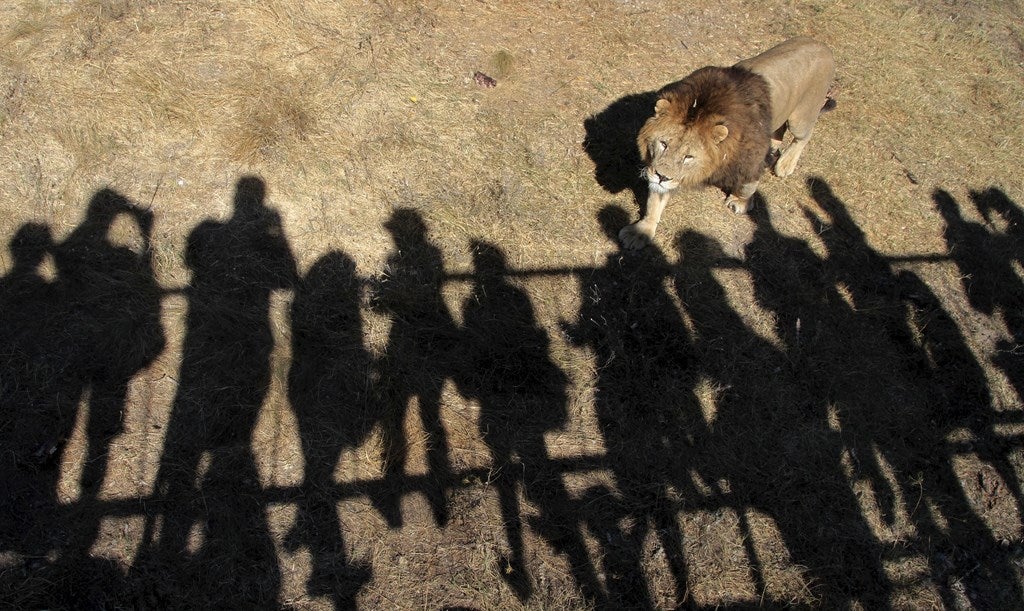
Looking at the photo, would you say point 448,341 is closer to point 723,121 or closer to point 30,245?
point 723,121

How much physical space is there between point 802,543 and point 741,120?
9.95ft

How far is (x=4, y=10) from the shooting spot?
4.94 metres

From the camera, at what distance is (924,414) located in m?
4.27

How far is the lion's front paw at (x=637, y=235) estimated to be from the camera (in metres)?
4.79

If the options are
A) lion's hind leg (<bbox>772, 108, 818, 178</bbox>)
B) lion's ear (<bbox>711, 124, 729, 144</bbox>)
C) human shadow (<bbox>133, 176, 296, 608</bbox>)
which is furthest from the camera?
lion's hind leg (<bbox>772, 108, 818, 178</bbox>)

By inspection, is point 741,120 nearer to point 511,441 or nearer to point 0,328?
point 511,441

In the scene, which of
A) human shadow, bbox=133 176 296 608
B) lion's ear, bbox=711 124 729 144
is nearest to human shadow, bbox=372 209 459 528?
human shadow, bbox=133 176 296 608

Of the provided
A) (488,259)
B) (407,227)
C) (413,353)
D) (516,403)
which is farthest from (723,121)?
(413,353)

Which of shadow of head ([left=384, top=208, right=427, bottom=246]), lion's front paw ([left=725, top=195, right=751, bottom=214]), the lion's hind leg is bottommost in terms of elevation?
shadow of head ([left=384, top=208, right=427, bottom=246])

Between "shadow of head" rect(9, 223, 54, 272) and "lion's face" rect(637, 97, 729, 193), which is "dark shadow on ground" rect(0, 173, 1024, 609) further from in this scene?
"lion's face" rect(637, 97, 729, 193)

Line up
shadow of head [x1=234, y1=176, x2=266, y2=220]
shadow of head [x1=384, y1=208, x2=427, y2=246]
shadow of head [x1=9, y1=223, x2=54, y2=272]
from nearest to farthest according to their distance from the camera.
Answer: shadow of head [x1=9, y1=223, x2=54, y2=272]
shadow of head [x1=234, y1=176, x2=266, y2=220]
shadow of head [x1=384, y1=208, x2=427, y2=246]

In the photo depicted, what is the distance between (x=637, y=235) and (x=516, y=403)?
6.41 feet

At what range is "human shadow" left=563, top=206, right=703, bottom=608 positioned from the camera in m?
3.47

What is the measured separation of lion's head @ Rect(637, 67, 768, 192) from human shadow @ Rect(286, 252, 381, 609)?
2595 mm
